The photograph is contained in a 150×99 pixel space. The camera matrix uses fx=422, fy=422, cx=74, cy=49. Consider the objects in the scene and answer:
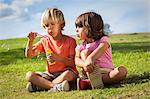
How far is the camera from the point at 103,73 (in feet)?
20.3

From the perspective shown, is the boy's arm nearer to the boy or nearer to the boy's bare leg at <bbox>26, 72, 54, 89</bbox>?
the boy

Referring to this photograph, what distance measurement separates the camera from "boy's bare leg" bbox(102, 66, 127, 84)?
6.06 metres

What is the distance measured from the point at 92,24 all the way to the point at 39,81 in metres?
1.19

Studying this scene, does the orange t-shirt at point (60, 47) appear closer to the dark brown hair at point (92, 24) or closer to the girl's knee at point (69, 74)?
the girl's knee at point (69, 74)

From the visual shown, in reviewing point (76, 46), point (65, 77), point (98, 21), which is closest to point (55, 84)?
point (65, 77)

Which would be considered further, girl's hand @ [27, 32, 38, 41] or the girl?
girl's hand @ [27, 32, 38, 41]

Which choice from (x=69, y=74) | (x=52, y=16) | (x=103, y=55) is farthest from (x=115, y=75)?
(x=52, y=16)

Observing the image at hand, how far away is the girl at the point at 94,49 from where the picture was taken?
238 inches

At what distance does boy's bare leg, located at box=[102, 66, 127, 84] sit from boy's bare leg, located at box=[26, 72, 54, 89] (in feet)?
2.74

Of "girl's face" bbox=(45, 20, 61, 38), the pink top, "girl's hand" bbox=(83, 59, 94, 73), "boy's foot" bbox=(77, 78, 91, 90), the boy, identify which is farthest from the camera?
"girl's face" bbox=(45, 20, 61, 38)

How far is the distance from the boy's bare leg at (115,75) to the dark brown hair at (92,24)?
0.58 metres

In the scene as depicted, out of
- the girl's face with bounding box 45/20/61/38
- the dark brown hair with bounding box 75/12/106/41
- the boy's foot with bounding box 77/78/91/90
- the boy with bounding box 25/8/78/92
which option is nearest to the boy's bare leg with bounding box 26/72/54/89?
the boy with bounding box 25/8/78/92

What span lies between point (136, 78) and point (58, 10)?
162cm

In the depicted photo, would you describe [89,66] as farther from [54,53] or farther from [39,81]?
[39,81]
